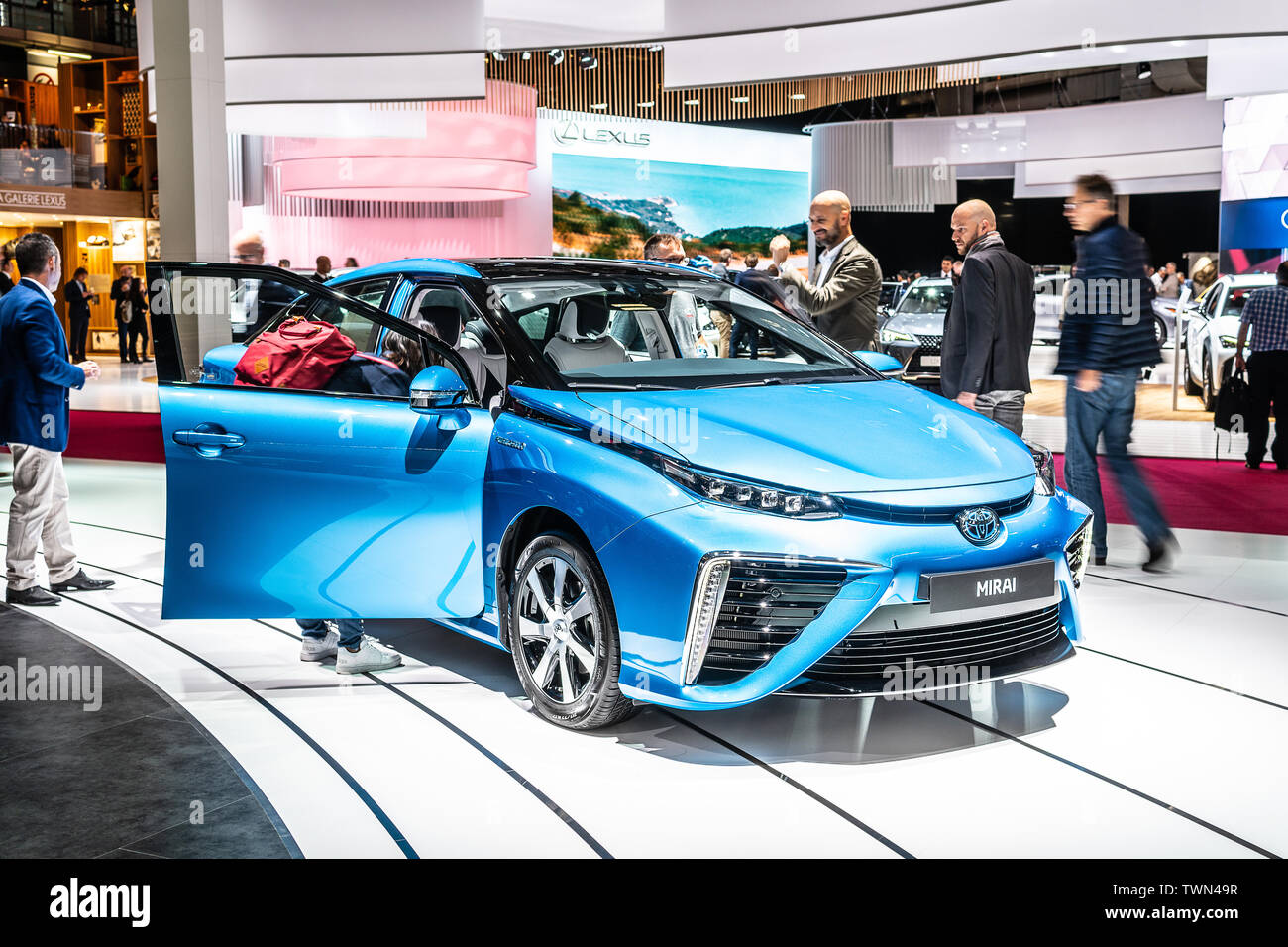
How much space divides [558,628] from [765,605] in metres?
0.75

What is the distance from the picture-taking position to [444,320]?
462cm

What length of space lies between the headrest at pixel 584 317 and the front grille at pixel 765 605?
4.62ft

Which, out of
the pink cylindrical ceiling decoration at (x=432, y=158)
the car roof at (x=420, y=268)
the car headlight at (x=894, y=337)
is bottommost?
the car headlight at (x=894, y=337)

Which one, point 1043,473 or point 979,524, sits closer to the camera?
point 979,524

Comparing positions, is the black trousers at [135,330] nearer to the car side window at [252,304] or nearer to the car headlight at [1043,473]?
the car side window at [252,304]

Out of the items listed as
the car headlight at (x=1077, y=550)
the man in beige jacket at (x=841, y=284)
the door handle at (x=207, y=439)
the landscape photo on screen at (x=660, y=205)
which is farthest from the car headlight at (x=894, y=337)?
the door handle at (x=207, y=439)

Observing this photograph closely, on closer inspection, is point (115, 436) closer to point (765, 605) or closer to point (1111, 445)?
point (1111, 445)

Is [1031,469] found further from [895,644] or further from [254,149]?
[254,149]

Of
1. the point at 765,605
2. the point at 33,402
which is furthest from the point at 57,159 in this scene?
the point at 765,605

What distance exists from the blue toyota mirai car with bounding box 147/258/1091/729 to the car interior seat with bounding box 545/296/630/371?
1 cm

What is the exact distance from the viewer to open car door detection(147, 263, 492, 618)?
4000mm

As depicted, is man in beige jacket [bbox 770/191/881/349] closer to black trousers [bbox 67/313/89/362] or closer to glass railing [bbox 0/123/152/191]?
black trousers [bbox 67/313/89/362]

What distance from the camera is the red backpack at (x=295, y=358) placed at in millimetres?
4285
